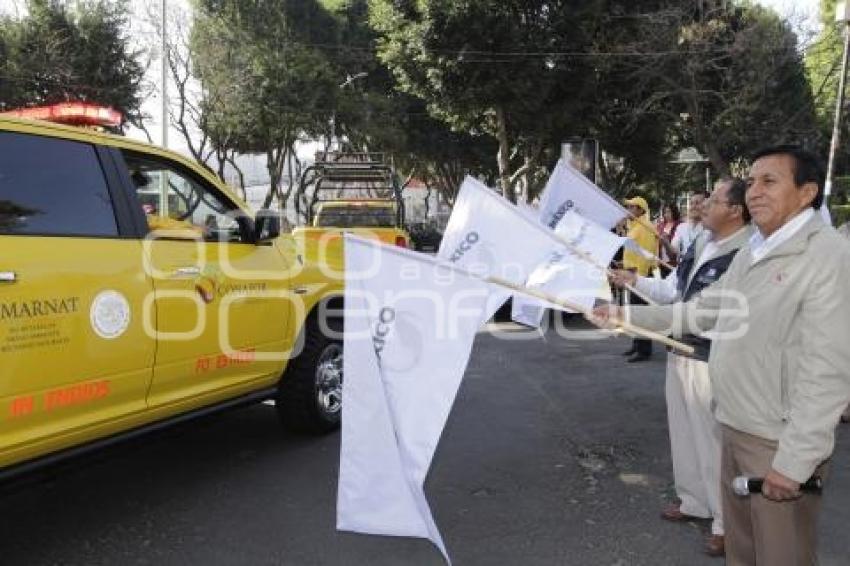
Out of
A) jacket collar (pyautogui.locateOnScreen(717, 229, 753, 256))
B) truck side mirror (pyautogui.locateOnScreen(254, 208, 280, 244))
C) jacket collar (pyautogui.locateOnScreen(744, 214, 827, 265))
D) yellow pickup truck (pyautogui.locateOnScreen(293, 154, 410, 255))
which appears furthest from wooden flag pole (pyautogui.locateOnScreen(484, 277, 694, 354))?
yellow pickup truck (pyautogui.locateOnScreen(293, 154, 410, 255))

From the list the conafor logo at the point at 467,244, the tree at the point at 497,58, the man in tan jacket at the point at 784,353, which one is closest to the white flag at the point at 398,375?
the conafor logo at the point at 467,244

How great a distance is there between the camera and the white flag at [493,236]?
446 cm

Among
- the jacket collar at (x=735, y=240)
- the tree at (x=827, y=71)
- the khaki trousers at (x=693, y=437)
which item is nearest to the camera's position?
the jacket collar at (x=735, y=240)

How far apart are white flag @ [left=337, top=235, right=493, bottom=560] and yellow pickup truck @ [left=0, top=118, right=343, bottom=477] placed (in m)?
1.27

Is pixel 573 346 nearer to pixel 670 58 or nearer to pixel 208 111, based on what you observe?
pixel 670 58

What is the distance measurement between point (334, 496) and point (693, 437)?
6.64ft

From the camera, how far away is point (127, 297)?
407 cm

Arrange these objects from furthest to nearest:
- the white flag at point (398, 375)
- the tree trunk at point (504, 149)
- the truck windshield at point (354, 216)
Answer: the tree trunk at point (504, 149), the truck windshield at point (354, 216), the white flag at point (398, 375)

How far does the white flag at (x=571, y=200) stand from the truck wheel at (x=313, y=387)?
1812 millimetres

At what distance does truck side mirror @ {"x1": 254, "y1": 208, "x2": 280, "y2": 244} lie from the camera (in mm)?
5227

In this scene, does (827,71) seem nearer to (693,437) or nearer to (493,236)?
(693,437)

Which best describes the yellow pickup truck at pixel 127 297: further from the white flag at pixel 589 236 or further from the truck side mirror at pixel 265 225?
the white flag at pixel 589 236

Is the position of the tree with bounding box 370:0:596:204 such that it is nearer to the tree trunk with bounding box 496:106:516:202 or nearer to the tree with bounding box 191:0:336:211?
the tree trunk with bounding box 496:106:516:202

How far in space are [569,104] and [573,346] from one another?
16303mm
